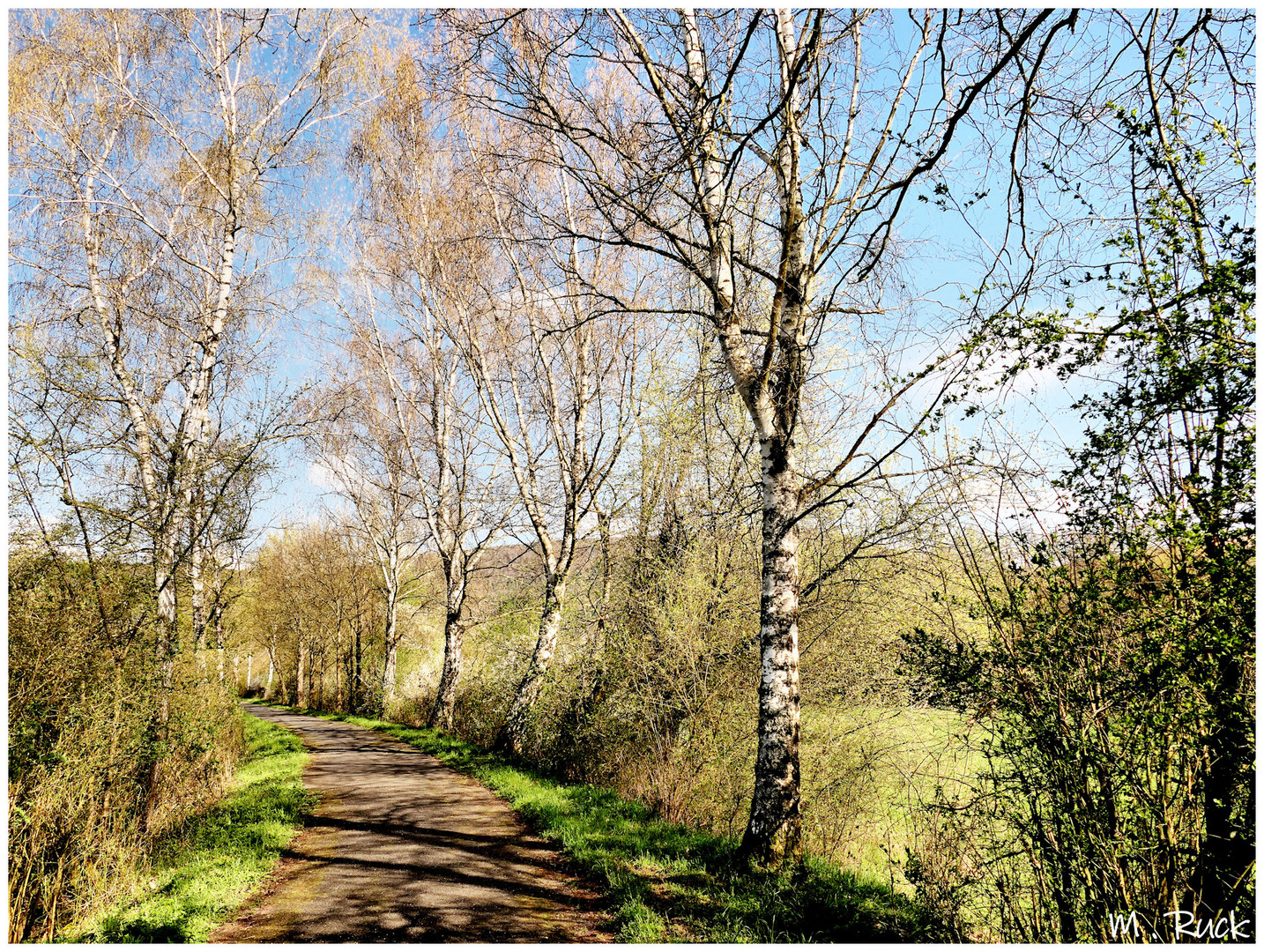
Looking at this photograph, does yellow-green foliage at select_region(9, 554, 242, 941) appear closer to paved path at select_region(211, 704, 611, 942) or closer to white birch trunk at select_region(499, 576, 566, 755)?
paved path at select_region(211, 704, 611, 942)

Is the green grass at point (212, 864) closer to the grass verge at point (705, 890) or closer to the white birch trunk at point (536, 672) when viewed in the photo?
the grass verge at point (705, 890)

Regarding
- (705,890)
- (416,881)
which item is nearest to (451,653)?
(416,881)

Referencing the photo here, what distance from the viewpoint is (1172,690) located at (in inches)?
106

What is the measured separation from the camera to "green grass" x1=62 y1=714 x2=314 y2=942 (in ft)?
13.9

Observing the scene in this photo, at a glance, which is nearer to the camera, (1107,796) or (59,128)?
(1107,796)

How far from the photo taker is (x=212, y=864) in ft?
18.0

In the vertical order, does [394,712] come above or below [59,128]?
below

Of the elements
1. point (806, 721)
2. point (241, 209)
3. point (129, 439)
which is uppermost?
point (241, 209)

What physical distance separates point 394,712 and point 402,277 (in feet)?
41.7

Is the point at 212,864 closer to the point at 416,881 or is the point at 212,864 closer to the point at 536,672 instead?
the point at 416,881

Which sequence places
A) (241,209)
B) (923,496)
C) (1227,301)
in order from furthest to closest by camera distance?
(241,209) → (923,496) → (1227,301)

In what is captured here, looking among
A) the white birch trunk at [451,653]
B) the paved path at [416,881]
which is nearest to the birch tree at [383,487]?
the white birch trunk at [451,653]

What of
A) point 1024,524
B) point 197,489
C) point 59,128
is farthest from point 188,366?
point 1024,524

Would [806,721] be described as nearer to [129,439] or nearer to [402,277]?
[129,439]
